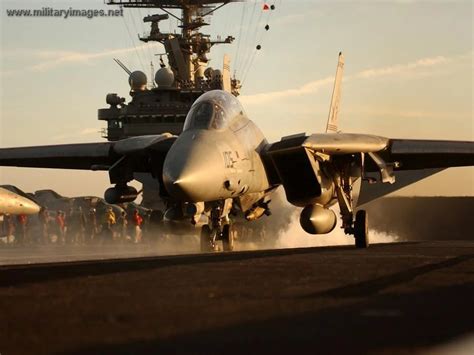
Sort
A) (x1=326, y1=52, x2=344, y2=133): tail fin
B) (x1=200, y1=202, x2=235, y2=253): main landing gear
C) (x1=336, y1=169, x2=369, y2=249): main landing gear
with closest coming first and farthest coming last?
(x1=200, y1=202, x2=235, y2=253): main landing gear < (x1=336, y1=169, x2=369, y2=249): main landing gear < (x1=326, y1=52, x2=344, y2=133): tail fin

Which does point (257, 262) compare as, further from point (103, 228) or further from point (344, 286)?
point (103, 228)

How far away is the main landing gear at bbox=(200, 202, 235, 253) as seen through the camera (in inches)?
861

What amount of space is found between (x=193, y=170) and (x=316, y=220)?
159 inches

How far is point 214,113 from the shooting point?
2100 cm

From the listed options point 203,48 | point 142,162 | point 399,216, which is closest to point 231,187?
point 142,162

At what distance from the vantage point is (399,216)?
51.8 metres

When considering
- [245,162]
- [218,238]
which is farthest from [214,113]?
[218,238]

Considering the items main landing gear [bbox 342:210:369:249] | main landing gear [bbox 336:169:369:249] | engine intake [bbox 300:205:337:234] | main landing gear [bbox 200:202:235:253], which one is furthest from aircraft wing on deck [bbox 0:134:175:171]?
main landing gear [bbox 342:210:369:249]

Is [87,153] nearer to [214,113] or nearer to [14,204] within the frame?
[14,204]

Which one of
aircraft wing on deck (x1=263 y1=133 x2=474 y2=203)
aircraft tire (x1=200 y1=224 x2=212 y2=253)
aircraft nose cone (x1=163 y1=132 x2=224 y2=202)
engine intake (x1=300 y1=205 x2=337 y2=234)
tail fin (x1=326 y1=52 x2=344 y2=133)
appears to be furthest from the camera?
tail fin (x1=326 y1=52 x2=344 y2=133)

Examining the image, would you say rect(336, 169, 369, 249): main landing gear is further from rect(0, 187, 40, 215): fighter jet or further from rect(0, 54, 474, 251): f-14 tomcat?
rect(0, 187, 40, 215): fighter jet

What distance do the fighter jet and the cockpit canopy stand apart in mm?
9794

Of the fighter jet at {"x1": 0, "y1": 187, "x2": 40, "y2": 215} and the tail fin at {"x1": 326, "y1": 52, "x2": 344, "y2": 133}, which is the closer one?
the fighter jet at {"x1": 0, "y1": 187, "x2": 40, "y2": 215}

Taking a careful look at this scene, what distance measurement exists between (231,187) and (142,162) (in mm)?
4853
